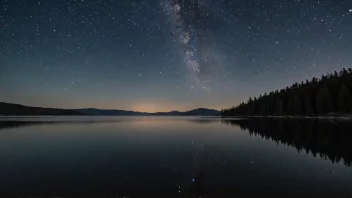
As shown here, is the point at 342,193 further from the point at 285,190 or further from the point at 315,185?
the point at 285,190

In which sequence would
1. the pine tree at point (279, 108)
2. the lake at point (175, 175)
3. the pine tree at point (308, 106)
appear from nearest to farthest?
1. the lake at point (175, 175)
2. the pine tree at point (308, 106)
3. the pine tree at point (279, 108)

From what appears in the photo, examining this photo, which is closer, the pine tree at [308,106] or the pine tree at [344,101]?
the pine tree at [344,101]

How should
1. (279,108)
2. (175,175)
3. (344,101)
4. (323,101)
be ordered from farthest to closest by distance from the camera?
(279,108) → (323,101) → (344,101) → (175,175)

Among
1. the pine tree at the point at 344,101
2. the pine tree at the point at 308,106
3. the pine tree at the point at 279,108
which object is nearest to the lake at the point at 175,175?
the pine tree at the point at 344,101

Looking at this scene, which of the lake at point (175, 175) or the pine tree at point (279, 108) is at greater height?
the pine tree at point (279, 108)

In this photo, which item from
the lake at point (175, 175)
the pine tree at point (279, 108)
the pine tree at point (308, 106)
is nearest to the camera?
the lake at point (175, 175)

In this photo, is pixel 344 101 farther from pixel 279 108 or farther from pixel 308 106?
pixel 279 108

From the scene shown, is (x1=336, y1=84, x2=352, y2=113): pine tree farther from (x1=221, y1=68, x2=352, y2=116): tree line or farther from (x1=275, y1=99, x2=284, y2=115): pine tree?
(x1=275, y1=99, x2=284, y2=115): pine tree

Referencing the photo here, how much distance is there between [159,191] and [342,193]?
9378mm

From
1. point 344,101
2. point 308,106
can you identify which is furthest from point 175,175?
point 308,106

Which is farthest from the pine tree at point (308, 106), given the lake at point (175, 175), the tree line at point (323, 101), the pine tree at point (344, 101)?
the lake at point (175, 175)

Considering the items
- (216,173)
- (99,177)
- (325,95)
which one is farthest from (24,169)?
(325,95)

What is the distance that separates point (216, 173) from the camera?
15156 mm

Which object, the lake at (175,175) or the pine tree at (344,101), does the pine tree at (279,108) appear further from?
the lake at (175,175)
